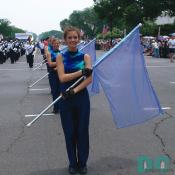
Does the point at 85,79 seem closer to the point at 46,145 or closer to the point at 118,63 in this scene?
the point at 118,63

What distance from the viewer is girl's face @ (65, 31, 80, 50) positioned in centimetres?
559

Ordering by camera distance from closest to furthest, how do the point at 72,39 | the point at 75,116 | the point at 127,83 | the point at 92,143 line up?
the point at 72,39, the point at 75,116, the point at 127,83, the point at 92,143

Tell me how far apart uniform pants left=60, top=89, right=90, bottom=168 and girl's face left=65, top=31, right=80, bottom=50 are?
1.79ft

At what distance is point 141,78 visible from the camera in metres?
6.48

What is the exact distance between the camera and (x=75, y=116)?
5.77m

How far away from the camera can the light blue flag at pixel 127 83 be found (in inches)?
245

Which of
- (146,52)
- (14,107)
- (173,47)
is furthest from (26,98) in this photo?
(146,52)

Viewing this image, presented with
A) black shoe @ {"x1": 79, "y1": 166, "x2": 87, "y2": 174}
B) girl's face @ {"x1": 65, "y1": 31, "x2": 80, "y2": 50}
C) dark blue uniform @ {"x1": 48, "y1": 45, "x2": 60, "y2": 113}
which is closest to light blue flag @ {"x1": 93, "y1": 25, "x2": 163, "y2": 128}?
girl's face @ {"x1": 65, "y1": 31, "x2": 80, "y2": 50}

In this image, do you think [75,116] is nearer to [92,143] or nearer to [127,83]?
[127,83]

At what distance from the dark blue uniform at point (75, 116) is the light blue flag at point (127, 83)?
55 cm

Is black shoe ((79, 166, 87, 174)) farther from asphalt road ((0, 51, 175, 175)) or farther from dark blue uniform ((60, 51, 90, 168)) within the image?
asphalt road ((0, 51, 175, 175))

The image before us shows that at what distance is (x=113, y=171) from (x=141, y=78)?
4.38 feet

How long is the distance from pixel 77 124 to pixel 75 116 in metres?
0.10

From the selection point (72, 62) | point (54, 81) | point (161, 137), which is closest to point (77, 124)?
point (72, 62)
